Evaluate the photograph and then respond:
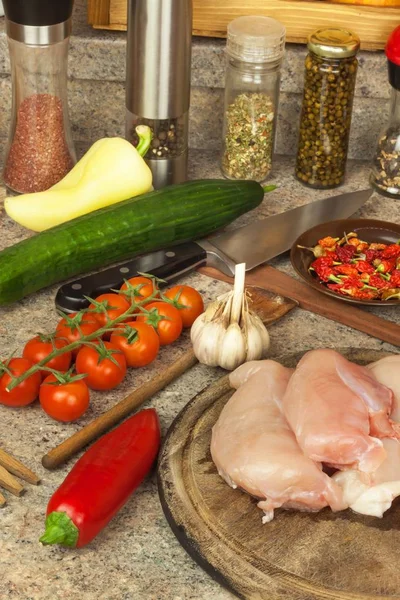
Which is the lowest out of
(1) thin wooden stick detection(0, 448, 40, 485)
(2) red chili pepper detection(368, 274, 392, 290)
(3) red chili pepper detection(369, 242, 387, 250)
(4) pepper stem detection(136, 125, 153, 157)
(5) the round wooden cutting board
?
(1) thin wooden stick detection(0, 448, 40, 485)

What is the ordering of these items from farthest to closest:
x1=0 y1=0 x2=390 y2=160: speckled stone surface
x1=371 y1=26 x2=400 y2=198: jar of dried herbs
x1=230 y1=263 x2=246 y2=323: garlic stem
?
1. x1=0 y1=0 x2=390 y2=160: speckled stone surface
2. x1=371 y1=26 x2=400 y2=198: jar of dried herbs
3. x1=230 y1=263 x2=246 y2=323: garlic stem

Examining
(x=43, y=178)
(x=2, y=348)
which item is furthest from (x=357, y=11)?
(x=2, y=348)

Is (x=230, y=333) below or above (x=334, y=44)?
below

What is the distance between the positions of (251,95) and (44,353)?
743 millimetres

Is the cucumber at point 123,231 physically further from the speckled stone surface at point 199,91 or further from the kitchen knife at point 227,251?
the speckled stone surface at point 199,91

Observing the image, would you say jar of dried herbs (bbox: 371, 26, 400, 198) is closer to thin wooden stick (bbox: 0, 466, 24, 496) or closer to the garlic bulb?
the garlic bulb

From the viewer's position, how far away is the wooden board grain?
1949 millimetres

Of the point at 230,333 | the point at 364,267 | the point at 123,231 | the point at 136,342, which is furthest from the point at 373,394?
the point at 123,231

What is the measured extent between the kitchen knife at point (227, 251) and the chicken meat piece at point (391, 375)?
44 centimetres

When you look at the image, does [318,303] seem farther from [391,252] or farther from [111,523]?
[111,523]

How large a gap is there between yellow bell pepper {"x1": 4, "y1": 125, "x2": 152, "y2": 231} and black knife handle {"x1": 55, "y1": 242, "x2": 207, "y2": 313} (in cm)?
13

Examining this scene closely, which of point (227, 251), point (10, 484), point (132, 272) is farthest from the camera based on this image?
point (227, 251)

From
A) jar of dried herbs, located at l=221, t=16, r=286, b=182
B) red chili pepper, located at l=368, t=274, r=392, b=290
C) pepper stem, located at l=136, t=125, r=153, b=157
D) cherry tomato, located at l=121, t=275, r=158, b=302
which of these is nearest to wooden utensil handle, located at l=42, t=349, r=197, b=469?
cherry tomato, located at l=121, t=275, r=158, b=302

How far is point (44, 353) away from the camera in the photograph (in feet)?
4.53
